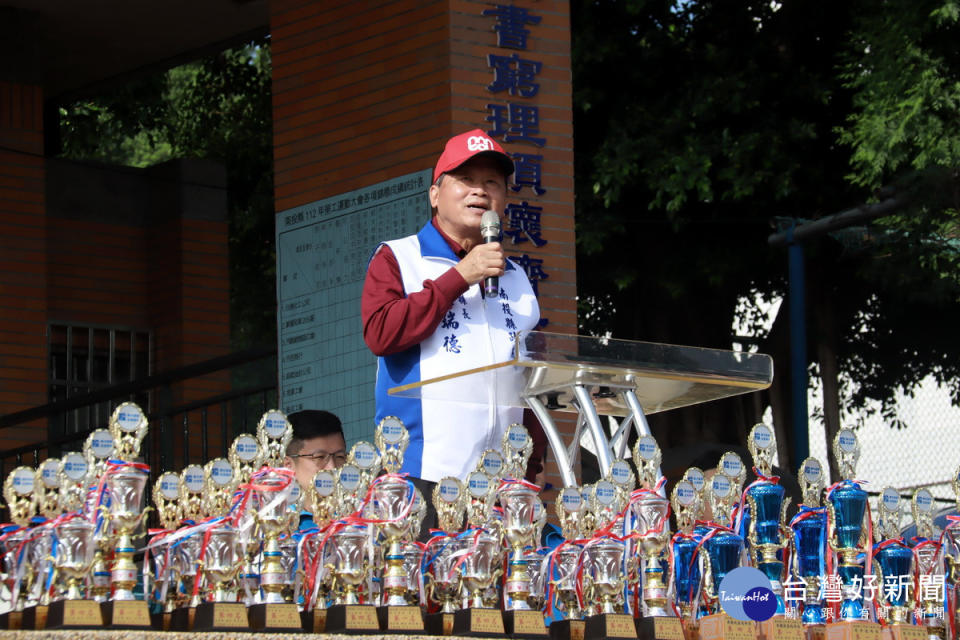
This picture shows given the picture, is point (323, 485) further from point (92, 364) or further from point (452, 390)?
point (92, 364)

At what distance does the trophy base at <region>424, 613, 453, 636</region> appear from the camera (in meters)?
3.11

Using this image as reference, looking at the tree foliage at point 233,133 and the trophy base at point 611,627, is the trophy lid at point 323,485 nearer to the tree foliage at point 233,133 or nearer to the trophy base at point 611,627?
the trophy base at point 611,627

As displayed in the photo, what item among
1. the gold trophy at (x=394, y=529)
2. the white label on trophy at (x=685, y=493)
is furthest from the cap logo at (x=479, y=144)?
the white label on trophy at (x=685, y=493)

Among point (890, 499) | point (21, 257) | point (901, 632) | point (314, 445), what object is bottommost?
point (901, 632)

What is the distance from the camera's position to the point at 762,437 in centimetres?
353

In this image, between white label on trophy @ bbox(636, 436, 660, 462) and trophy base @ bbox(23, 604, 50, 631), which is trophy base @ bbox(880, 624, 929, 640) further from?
trophy base @ bbox(23, 604, 50, 631)

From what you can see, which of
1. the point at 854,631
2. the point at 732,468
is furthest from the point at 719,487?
the point at 854,631

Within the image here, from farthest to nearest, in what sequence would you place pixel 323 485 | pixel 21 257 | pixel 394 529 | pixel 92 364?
1. pixel 92 364
2. pixel 21 257
3. pixel 323 485
4. pixel 394 529

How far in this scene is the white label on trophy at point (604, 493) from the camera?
3.26m

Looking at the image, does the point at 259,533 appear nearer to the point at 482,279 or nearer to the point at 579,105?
the point at 482,279

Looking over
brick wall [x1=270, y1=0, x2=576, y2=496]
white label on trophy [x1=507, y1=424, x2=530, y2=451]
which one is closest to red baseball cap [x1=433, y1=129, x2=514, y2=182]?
white label on trophy [x1=507, y1=424, x2=530, y2=451]

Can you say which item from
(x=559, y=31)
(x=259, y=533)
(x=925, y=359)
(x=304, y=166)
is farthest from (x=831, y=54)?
(x=259, y=533)

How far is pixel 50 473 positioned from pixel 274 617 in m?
0.63

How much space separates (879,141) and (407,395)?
220 inches
